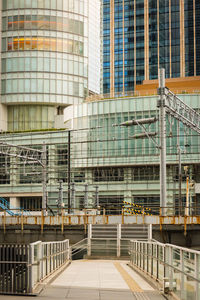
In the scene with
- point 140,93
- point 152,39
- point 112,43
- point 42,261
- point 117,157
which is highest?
point 112,43

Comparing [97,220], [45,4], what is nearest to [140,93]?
[45,4]

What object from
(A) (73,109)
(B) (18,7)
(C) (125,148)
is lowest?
(C) (125,148)

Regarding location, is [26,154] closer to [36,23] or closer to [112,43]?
[36,23]

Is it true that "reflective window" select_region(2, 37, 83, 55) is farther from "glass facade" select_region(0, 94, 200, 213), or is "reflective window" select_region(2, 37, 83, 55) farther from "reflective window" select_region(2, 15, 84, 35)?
"glass facade" select_region(0, 94, 200, 213)

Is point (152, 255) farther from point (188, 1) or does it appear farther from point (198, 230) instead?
point (188, 1)

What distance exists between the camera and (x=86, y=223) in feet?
110

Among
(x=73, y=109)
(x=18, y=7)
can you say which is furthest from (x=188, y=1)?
(x=73, y=109)

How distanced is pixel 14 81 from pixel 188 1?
59.8m

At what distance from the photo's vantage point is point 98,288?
1352 centimetres

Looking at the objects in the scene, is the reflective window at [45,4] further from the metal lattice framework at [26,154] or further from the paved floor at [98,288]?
the paved floor at [98,288]

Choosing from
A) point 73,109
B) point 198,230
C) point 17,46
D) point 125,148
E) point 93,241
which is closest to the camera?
point 93,241

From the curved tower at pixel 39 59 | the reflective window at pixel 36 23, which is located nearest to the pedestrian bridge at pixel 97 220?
the curved tower at pixel 39 59

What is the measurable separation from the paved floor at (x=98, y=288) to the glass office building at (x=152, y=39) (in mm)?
114026

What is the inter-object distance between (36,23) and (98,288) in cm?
8043
